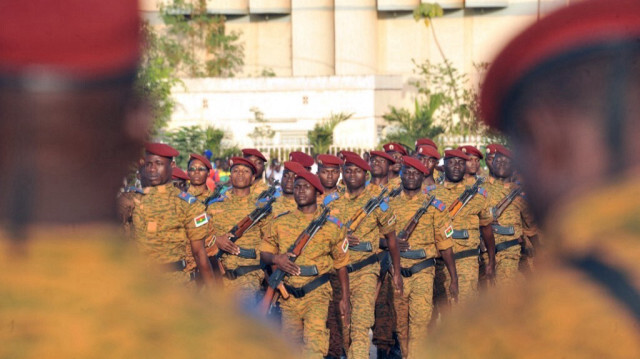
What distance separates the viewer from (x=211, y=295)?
167 centimetres

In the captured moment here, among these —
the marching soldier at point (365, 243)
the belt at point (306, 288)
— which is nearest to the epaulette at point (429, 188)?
the marching soldier at point (365, 243)

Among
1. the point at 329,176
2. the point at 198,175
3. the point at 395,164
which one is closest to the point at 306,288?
the point at 329,176

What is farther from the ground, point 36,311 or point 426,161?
point 36,311

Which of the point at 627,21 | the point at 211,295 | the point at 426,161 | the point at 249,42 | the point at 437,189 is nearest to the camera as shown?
the point at 627,21

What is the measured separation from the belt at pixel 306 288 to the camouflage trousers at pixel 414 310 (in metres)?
1.84

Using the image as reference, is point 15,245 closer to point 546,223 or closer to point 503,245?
point 546,223

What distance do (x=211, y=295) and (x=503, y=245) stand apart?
1051 centimetres

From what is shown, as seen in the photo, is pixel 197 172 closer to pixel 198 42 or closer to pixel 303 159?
pixel 303 159

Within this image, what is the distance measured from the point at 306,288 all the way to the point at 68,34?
6938 millimetres

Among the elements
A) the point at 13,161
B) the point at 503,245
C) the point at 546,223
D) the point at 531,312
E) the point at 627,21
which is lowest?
the point at 503,245

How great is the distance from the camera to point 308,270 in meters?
8.19

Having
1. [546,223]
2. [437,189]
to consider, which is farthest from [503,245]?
[546,223]

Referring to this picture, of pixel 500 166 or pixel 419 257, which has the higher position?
pixel 500 166

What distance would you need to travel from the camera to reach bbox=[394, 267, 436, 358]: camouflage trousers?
32.4 feet
